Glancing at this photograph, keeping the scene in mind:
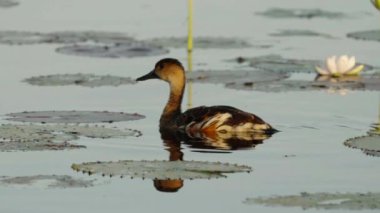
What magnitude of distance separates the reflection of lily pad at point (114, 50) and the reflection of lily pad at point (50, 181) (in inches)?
304

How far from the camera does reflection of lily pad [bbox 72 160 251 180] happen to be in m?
12.8

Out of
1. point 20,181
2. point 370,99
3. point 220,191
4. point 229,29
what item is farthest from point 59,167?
point 229,29

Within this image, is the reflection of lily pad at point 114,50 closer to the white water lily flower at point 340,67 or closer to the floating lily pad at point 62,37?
the floating lily pad at point 62,37

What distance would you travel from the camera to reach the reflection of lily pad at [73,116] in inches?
615

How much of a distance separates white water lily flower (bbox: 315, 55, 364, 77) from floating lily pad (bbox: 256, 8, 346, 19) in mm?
5628

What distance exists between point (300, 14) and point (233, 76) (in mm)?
7163

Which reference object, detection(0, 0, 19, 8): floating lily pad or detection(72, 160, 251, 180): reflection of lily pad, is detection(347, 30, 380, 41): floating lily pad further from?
detection(72, 160, 251, 180): reflection of lily pad

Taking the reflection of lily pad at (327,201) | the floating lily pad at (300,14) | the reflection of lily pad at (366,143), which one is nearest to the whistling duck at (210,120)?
the reflection of lily pad at (366,143)

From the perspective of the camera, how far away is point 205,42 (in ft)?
70.7

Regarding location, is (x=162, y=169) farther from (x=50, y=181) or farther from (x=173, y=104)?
(x=173, y=104)

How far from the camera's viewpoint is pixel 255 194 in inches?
486

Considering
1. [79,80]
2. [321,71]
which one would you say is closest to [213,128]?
[79,80]

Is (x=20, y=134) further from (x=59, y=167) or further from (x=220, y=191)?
(x=220, y=191)

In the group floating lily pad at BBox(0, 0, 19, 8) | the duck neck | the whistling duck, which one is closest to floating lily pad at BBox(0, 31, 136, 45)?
floating lily pad at BBox(0, 0, 19, 8)
